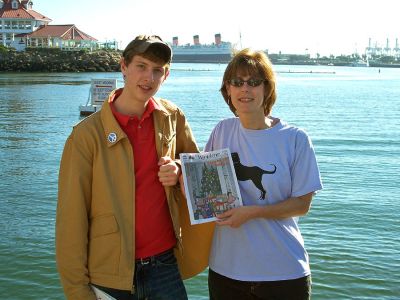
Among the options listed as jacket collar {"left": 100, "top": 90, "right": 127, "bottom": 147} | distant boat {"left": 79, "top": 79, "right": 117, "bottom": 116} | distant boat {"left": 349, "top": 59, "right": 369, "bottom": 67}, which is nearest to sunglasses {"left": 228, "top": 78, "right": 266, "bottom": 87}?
jacket collar {"left": 100, "top": 90, "right": 127, "bottom": 147}

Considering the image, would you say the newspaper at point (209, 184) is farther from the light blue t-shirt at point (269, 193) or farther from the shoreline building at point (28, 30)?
the shoreline building at point (28, 30)

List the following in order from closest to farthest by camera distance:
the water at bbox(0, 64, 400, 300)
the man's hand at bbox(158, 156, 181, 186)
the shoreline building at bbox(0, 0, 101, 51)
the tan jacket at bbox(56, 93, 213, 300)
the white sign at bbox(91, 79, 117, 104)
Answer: the tan jacket at bbox(56, 93, 213, 300) → the man's hand at bbox(158, 156, 181, 186) → the water at bbox(0, 64, 400, 300) → the white sign at bbox(91, 79, 117, 104) → the shoreline building at bbox(0, 0, 101, 51)

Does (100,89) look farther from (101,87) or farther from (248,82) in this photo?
(248,82)

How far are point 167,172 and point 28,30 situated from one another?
322ft

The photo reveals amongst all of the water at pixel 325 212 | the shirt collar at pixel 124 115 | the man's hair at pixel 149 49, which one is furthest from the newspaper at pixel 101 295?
the water at pixel 325 212

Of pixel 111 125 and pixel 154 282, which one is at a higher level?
pixel 111 125

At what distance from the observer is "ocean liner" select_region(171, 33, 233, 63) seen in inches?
5610

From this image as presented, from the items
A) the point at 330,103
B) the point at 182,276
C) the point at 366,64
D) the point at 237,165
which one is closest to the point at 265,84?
the point at 237,165

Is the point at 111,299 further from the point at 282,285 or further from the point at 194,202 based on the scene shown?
the point at 282,285

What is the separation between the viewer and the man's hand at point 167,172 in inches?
106

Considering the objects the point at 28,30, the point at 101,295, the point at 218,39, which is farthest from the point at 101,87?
the point at 218,39

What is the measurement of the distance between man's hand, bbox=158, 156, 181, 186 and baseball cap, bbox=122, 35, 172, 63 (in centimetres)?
53

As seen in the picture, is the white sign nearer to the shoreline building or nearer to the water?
the water

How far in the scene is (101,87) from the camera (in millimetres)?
20969
